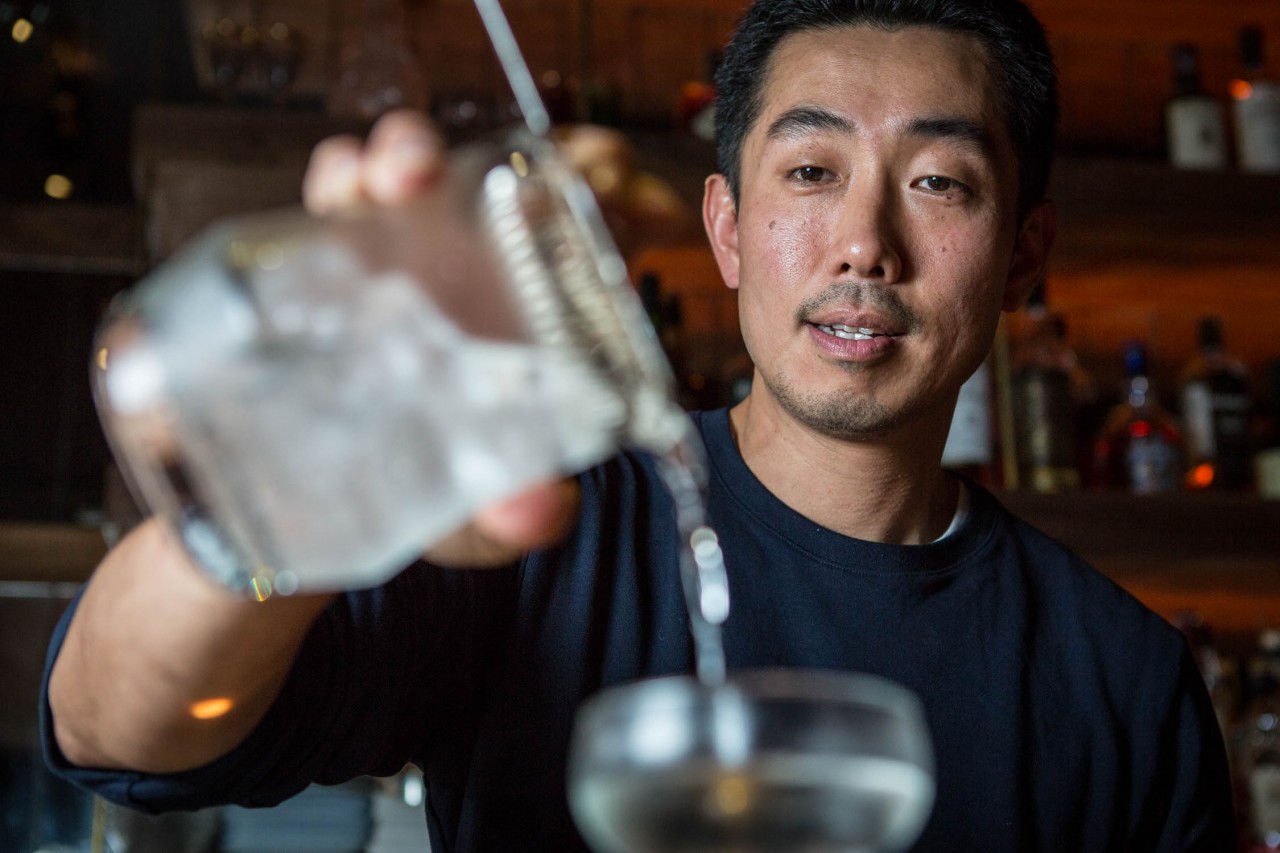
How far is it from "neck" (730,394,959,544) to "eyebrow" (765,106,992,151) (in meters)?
0.23

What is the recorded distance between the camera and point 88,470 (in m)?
2.05

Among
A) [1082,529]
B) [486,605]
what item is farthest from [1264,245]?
[486,605]

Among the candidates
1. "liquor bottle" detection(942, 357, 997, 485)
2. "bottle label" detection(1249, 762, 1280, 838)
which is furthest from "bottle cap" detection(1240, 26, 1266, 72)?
"bottle label" detection(1249, 762, 1280, 838)

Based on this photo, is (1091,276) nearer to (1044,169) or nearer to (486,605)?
(1044,169)

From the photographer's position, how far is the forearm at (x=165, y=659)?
69 cm

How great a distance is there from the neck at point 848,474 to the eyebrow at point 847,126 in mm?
230

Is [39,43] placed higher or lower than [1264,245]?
higher

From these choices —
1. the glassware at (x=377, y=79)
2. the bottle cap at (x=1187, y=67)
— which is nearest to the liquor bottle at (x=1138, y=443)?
the bottle cap at (x=1187, y=67)

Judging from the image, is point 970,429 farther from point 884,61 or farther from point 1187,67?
point 1187,67

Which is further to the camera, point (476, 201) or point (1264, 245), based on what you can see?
point (1264, 245)

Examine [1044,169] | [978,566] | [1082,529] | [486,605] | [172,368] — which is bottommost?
[1082,529]

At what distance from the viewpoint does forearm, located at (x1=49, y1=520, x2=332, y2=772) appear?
27.2 inches

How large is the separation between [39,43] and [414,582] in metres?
1.66

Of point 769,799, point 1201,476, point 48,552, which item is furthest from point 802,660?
point 48,552
